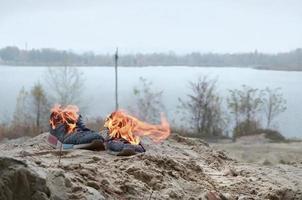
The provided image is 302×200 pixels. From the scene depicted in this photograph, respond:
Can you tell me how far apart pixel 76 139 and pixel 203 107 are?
23.4ft

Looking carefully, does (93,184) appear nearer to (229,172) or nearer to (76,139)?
(76,139)

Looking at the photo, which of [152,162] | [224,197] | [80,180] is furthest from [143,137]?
[80,180]

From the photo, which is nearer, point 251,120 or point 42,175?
point 42,175

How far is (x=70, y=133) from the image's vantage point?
130 inches

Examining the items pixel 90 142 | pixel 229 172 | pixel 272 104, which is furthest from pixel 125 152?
pixel 272 104

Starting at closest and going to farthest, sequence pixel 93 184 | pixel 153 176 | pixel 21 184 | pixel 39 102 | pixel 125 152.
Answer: pixel 21 184 < pixel 93 184 < pixel 153 176 < pixel 125 152 < pixel 39 102

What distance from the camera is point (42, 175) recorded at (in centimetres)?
199

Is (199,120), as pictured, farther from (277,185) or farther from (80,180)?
(80,180)

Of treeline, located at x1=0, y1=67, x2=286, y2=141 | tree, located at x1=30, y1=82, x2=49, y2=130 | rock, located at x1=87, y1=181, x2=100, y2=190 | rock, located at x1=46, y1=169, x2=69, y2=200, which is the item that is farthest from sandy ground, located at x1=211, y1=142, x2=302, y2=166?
rock, located at x1=46, y1=169, x2=69, y2=200

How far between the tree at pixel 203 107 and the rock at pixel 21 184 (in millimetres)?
8152

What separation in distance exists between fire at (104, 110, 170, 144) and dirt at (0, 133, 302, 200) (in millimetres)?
136

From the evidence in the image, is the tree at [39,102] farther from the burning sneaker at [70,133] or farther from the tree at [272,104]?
the burning sneaker at [70,133]

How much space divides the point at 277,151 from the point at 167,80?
4610 millimetres

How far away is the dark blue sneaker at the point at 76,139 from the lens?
3.15m
